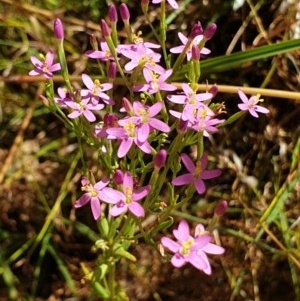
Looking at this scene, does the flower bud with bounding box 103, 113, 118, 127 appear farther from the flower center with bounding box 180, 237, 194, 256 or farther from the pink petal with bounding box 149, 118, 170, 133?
the flower center with bounding box 180, 237, 194, 256

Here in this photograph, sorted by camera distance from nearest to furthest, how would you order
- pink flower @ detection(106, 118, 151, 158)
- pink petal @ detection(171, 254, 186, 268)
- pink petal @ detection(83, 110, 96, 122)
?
pink petal @ detection(171, 254, 186, 268)
pink flower @ detection(106, 118, 151, 158)
pink petal @ detection(83, 110, 96, 122)

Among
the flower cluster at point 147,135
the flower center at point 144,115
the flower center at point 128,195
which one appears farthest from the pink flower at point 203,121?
the flower center at point 128,195

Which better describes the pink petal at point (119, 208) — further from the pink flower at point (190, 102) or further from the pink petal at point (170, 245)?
the pink flower at point (190, 102)

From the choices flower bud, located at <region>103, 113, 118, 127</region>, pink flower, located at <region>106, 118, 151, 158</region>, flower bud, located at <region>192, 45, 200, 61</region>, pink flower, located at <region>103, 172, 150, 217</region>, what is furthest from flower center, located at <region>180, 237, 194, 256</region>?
flower bud, located at <region>192, 45, 200, 61</region>

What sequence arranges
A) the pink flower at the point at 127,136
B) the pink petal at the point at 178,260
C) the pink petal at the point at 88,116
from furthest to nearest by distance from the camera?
the pink petal at the point at 88,116 < the pink flower at the point at 127,136 < the pink petal at the point at 178,260

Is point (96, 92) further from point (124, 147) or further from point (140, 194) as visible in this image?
point (140, 194)

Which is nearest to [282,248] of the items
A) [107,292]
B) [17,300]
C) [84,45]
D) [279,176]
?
[279,176]

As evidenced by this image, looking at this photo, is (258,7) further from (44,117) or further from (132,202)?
(132,202)

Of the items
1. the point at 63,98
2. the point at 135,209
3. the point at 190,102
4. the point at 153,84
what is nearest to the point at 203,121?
the point at 190,102
